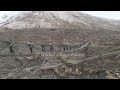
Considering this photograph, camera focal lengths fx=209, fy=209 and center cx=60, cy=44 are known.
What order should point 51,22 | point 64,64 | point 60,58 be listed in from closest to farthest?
point 64,64 < point 60,58 < point 51,22

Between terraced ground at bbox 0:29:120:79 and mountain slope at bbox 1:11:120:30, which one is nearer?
terraced ground at bbox 0:29:120:79

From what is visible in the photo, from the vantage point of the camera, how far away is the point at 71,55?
797cm

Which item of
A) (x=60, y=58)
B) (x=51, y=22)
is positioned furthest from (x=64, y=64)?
(x=51, y=22)

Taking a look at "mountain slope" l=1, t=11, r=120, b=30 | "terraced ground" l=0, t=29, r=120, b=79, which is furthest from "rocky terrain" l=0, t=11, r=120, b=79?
"mountain slope" l=1, t=11, r=120, b=30

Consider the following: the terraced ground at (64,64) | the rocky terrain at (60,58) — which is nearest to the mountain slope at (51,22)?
the rocky terrain at (60,58)

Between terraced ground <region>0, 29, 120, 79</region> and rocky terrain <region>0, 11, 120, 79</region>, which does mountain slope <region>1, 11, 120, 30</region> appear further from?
terraced ground <region>0, 29, 120, 79</region>

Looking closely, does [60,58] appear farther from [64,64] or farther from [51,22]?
[51,22]

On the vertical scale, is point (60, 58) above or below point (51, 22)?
above

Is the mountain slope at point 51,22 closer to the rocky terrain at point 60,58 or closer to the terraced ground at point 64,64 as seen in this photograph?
the rocky terrain at point 60,58

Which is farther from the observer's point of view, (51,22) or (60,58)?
(51,22)
